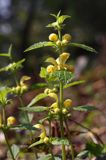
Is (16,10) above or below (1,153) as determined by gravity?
above

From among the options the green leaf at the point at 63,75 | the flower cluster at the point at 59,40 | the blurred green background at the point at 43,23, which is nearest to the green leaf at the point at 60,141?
the green leaf at the point at 63,75

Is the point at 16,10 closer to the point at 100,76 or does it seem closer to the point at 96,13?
the point at 96,13

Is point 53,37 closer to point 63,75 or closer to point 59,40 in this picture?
point 59,40

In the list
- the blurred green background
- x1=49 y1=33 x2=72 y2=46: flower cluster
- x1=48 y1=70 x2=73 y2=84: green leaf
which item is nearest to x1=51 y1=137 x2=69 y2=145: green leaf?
x1=48 y1=70 x2=73 y2=84: green leaf

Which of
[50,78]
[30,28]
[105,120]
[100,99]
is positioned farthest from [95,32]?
[50,78]

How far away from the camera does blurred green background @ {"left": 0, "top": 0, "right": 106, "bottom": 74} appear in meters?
17.1

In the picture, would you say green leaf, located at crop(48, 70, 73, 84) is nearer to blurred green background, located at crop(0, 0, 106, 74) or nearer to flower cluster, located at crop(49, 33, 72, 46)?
flower cluster, located at crop(49, 33, 72, 46)

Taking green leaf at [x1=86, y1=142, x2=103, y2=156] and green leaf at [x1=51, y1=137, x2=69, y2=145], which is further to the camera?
green leaf at [x1=86, y1=142, x2=103, y2=156]

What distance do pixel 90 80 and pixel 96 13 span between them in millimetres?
10483

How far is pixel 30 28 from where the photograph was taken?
62.2 ft

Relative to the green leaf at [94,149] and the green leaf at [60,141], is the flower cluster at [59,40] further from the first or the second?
the green leaf at [94,149]

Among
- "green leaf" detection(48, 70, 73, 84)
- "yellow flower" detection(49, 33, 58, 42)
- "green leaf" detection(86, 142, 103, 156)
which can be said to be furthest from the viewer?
"green leaf" detection(86, 142, 103, 156)

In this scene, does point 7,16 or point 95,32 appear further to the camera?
point 7,16

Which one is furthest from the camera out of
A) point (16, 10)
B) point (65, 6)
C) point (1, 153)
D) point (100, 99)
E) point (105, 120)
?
point (16, 10)
